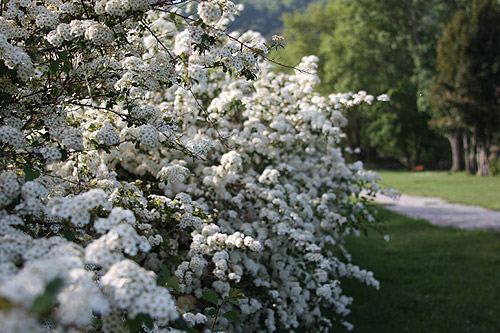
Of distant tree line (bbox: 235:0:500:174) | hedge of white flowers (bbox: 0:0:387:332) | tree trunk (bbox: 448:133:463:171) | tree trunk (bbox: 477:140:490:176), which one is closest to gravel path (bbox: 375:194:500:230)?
hedge of white flowers (bbox: 0:0:387:332)

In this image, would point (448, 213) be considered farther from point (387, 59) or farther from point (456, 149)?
point (387, 59)

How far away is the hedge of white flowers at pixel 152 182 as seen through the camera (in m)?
1.47

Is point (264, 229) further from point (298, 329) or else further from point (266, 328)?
point (298, 329)

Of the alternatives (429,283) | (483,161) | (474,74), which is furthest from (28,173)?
(483,161)

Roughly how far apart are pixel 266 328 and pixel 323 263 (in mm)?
765

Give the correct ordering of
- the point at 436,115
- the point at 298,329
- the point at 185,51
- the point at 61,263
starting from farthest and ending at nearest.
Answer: the point at 436,115, the point at 298,329, the point at 185,51, the point at 61,263

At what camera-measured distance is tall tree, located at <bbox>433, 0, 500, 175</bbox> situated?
22859 millimetres

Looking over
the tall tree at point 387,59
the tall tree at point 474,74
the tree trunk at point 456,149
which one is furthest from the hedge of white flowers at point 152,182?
the tree trunk at point 456,149

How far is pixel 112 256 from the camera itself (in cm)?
147

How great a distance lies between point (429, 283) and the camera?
20.6ft

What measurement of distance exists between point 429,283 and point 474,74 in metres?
20.5

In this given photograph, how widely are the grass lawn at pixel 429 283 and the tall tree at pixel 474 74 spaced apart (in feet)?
55.3

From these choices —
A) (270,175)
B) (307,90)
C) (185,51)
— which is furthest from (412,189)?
(185,51)

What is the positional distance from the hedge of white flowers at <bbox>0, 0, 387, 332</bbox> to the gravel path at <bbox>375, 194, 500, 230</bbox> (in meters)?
5.69
